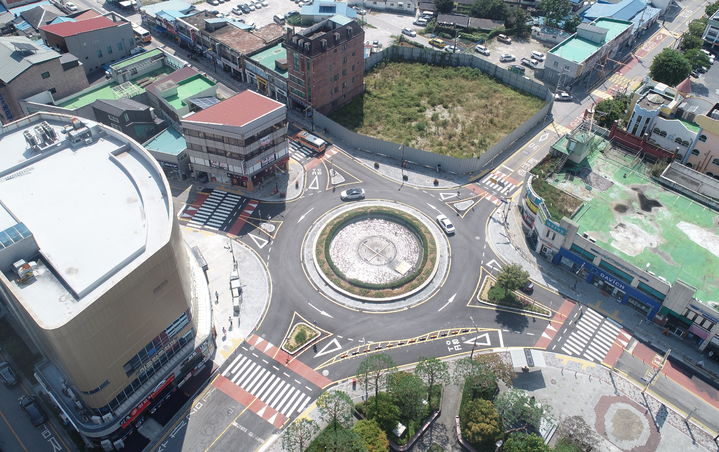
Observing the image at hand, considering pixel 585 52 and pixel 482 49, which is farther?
pixel 482 49

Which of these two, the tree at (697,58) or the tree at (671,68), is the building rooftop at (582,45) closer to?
the tree at (671,68)

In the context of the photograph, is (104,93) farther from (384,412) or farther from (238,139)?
(384,412)

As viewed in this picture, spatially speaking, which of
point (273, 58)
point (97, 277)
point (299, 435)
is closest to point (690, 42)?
point (273, 58)

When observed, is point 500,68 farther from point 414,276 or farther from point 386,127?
point 414,276

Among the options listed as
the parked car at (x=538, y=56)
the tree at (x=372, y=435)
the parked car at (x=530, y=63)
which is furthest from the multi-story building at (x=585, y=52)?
the tree at (x=372, y=435)

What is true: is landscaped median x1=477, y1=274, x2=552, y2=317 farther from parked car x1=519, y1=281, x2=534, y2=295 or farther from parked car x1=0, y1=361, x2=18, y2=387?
parked car x1=0, y1=361, x2=18, y2=387

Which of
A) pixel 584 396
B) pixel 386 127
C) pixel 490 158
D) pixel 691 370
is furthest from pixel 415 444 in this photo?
pixel 386 127

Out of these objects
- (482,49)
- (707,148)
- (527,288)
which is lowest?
(527,288)
